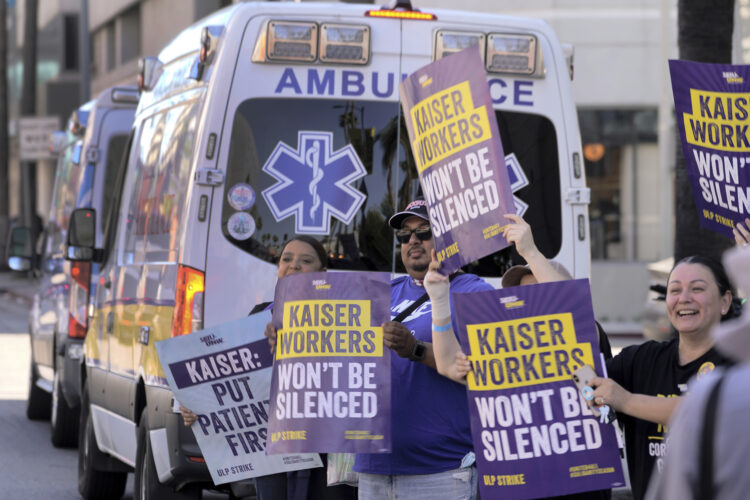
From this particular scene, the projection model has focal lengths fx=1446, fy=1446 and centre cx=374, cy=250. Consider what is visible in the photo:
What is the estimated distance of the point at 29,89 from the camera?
40.0 metres

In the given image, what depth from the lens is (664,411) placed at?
416 cm

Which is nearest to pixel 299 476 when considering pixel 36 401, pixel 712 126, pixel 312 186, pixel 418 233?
pixel 418 233

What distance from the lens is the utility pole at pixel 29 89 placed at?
37.4 meters

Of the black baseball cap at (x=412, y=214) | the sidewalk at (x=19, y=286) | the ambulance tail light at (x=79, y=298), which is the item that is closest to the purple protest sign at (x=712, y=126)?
the black baseball cap at (x=412, y=214)

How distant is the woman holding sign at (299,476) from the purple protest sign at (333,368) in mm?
277

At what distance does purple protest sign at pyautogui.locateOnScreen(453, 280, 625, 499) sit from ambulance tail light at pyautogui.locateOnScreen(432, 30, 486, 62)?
2.92 metres

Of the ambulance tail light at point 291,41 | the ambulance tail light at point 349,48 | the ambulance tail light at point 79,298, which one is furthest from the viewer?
the ambulance tail light at point 79,298

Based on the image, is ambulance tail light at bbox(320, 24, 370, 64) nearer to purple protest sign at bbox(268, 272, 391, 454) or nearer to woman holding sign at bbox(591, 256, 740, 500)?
purple protest sign at bbox(268, 272, 391, 454)

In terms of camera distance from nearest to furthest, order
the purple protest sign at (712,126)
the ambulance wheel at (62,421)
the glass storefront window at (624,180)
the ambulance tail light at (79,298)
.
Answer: the purple protest sign at (712,126) → the ambulance tail light at (79,298) → the ambulance wheel at (62,421) → the glass storefront window at (624,180)

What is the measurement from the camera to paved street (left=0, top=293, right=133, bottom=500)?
386 inches

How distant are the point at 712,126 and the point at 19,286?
113ft

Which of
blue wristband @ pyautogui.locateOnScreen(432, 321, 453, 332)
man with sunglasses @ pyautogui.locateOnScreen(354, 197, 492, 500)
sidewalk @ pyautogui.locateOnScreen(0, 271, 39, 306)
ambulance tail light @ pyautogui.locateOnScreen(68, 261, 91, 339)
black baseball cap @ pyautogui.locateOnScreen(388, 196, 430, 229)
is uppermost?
black baseball cap @ pyautogui.locateOnScreen(388, 196, 430, 229)

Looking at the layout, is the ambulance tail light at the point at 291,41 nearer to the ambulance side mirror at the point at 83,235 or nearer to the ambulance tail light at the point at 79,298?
the ambulance side mirror at the point at 83,235

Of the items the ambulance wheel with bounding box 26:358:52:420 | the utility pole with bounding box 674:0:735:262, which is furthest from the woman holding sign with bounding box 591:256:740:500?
the ambulance wheel with bounding box 26:358:52:420
